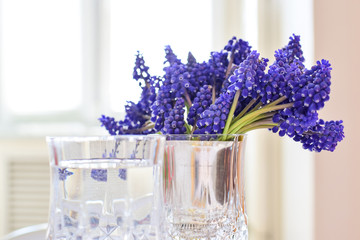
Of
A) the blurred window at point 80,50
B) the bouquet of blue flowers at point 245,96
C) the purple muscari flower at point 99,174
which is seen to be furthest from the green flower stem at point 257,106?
the blurred window at point 80,50

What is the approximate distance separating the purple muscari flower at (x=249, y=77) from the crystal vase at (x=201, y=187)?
7cm

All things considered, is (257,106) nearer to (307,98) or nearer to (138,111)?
(307,98)

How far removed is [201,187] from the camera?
1.83 ft

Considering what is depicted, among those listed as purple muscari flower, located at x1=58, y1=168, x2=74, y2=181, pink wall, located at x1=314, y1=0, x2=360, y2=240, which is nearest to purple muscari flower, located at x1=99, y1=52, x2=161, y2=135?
purple muscari flower, located at x1=58, y1=168, x2=74, y2=181

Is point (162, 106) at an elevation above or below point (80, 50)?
below

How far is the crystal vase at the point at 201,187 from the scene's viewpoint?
56cm

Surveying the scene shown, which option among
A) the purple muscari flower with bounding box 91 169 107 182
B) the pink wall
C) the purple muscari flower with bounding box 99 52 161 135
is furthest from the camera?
the pink wall

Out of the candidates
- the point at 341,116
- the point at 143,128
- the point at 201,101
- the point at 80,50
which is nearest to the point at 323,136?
the point at 201,101

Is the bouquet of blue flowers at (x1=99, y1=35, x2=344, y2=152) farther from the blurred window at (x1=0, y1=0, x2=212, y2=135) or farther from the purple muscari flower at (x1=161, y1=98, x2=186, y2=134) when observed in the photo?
the blurred window at (x1=0, y1=0, x2=212, y2=135)

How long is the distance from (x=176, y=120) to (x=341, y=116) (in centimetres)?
74

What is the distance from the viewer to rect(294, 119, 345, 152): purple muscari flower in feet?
1.85

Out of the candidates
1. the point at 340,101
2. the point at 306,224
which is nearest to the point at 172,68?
the point at 340,101

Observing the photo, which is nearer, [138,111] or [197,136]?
[197,136]

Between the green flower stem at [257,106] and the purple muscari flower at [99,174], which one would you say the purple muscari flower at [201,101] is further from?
the purple muscari flower at [99,174]
